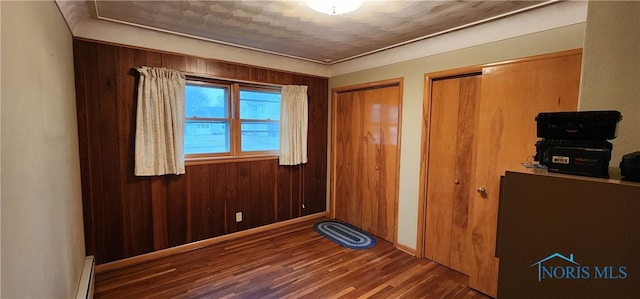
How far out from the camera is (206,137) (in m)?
3.11

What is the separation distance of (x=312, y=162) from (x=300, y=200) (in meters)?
0.58

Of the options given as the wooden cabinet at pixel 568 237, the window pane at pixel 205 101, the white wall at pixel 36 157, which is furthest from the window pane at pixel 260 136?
the wooden cabinet at pixel 568 237

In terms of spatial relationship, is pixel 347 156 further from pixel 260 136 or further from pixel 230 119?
pixel 230 119

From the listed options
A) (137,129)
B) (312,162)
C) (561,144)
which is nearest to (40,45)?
(137,129)

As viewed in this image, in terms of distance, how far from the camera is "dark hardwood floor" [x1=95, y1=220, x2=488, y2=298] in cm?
228

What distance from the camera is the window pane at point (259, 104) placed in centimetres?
335

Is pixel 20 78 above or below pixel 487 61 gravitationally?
below

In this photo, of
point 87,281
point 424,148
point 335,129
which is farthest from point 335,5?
point 87,281

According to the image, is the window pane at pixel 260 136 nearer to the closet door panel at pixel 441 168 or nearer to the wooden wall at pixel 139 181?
the wooden wall at pixel 139 181

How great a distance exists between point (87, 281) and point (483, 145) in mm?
3314

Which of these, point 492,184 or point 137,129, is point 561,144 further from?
point 137,129

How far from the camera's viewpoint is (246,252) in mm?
2990

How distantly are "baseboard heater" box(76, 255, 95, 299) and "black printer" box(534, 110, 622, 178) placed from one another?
2.81 meters

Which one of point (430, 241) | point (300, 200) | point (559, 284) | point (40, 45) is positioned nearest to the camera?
point (559, 284)
